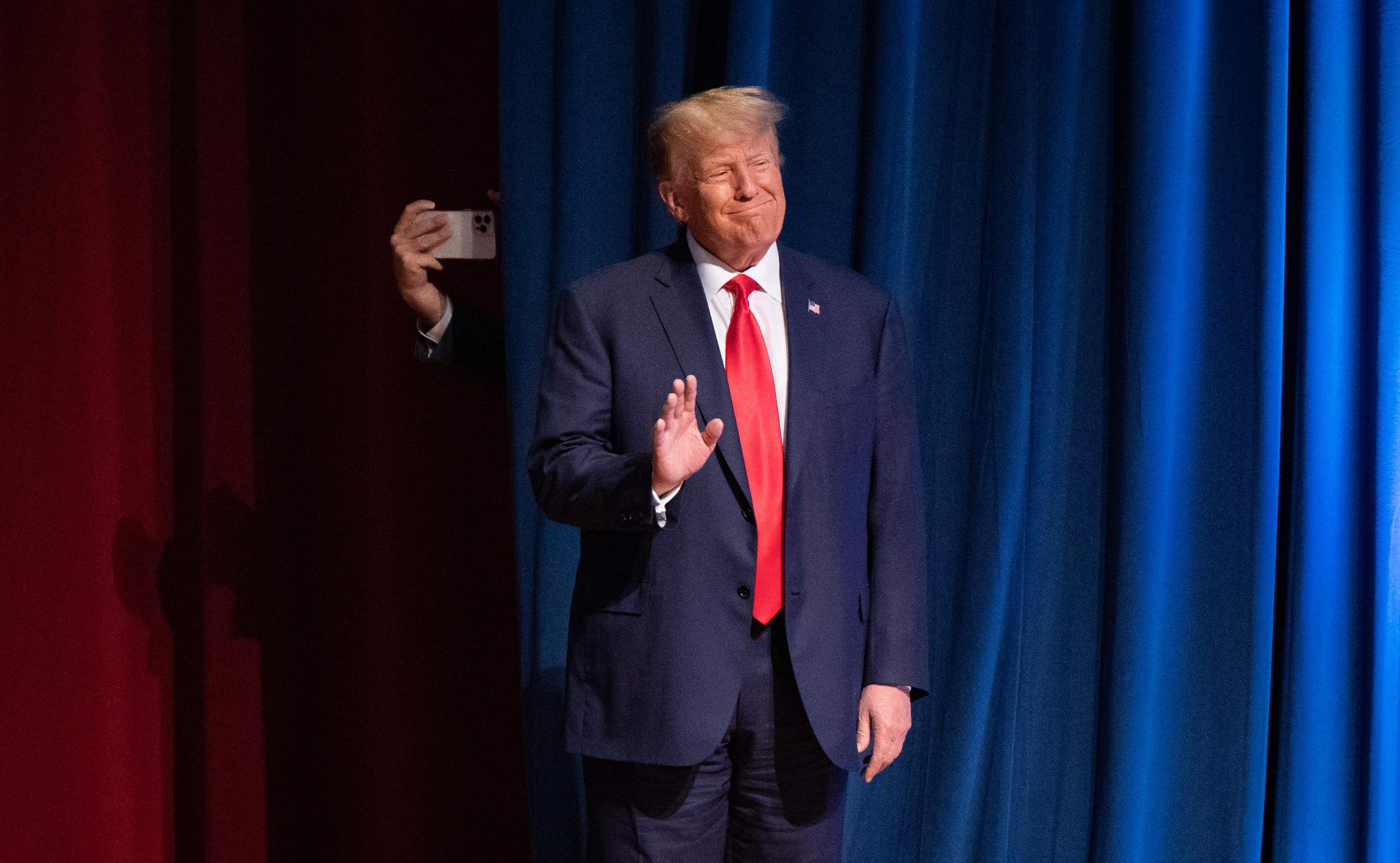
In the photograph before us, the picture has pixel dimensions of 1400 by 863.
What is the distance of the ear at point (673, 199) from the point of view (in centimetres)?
163

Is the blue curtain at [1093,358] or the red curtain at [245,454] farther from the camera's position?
the red curtain at [245,454]

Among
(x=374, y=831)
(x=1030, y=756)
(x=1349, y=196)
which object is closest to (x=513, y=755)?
(x=374, y=831)

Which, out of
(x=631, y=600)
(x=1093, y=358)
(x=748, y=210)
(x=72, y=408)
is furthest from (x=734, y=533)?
(x=72, y=408)

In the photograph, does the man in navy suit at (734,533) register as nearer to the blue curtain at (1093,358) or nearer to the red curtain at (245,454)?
the blue curtain at (1093,358)

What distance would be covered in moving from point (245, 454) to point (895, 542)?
122cm

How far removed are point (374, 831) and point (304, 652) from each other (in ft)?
1.16

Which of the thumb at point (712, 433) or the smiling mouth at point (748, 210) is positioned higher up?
the smiling mouth at point (748, 210)

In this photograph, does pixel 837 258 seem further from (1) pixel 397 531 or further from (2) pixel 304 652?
(2) pixel 304 652

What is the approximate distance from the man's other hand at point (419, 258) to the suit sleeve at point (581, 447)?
40cm

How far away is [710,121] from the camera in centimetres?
159

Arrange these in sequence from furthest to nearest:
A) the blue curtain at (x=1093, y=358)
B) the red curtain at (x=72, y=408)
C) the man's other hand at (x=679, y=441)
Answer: the red curtain at (x=72, y=408) < the blue curtain at (x=1093, y=358) < the man's other hand at (x=679, y=441)

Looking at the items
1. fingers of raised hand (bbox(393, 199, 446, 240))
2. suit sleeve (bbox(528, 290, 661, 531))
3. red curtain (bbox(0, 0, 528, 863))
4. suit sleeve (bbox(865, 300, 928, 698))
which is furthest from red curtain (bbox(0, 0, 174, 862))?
suit sleeve (bbox(865, 300, 928, 698))

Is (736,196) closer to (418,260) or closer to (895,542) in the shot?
(895,542)

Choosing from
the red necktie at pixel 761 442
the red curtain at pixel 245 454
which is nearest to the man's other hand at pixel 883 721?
the red necktie at pixel 761 442
